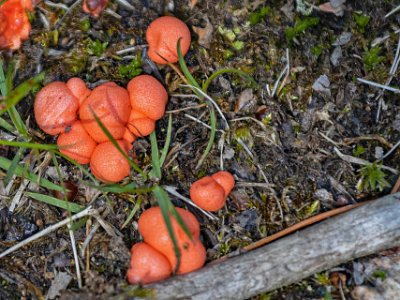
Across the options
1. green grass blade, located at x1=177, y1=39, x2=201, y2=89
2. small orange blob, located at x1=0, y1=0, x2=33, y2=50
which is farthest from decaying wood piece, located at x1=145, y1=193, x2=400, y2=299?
small orange blob, located at x1=0, y1=0, x2=33, y2=50

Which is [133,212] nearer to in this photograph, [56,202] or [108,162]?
[108,162]

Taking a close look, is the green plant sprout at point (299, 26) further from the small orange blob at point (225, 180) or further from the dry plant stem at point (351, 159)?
the small orange blob at point (225, 180)

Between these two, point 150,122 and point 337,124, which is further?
point 337,124

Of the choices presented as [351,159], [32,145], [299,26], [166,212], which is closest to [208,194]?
[166,212]

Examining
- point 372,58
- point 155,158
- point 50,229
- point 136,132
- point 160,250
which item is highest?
point 372,58

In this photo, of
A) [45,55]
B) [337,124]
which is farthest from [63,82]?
[337,124]

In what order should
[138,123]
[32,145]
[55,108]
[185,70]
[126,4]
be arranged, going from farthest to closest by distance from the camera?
[126,4] → [185,70] → [138,123] → [55,108] → [32,145]

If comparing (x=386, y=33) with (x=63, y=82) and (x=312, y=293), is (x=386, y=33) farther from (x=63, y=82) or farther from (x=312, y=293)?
(x=63, y=82)
